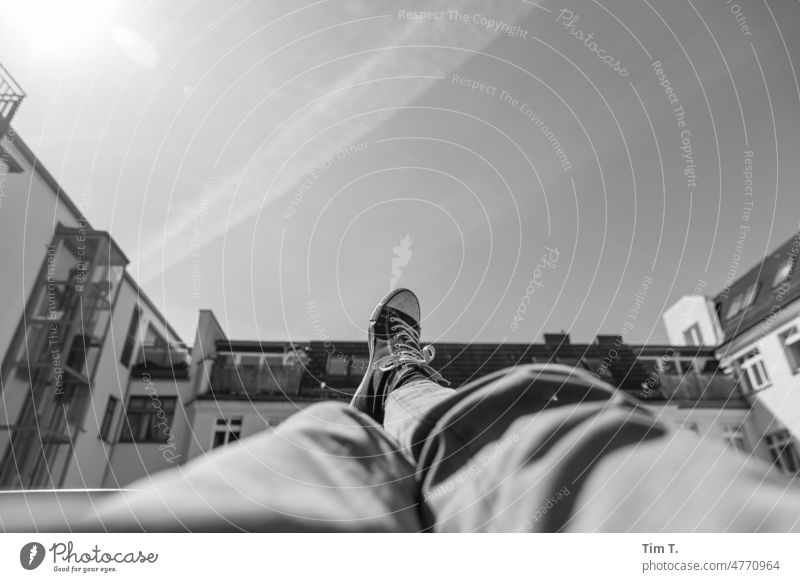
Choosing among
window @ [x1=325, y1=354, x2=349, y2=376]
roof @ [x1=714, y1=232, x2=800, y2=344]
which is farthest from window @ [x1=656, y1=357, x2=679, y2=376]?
window @ [x1=325, y1=354, x2=349, y2=376]

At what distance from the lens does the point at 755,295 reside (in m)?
3.35

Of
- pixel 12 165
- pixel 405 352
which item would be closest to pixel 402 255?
pixel 405 352

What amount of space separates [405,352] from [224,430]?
99.1 inches

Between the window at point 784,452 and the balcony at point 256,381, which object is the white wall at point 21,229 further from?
the window at point 784,452

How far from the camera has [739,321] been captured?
3287mm

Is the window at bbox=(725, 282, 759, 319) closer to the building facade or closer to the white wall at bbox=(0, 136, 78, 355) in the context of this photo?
the building facade

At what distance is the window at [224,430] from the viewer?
2979mm

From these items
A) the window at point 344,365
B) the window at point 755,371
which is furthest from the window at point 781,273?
the window at point 344,365

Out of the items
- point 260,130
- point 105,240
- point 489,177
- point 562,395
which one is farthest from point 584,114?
point 105,240

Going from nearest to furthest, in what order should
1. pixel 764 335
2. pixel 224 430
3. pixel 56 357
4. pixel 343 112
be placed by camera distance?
1. pixel 343 112
2. pixel 56 357
3. pixel 764 335
4. pixel 224 430

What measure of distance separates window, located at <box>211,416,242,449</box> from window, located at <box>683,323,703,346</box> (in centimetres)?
359

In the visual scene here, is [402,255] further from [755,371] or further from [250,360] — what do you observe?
[755,371]
